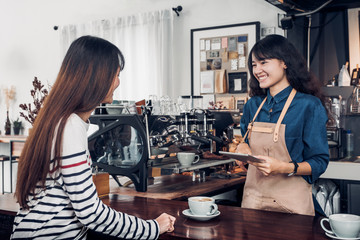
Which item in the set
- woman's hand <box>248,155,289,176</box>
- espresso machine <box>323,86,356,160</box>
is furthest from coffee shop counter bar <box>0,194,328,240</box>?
espresso machine <box>323,86,356,160</box>

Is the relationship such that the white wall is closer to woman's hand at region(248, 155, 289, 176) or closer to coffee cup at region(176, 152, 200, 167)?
coffee cup at region(176, 152, 200, 167)

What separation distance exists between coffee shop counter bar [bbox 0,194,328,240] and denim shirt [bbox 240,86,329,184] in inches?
13.6

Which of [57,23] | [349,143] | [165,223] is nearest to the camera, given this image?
[165,223]

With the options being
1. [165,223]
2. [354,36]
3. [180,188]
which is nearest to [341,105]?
[354,36]

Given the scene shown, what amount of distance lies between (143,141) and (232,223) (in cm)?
82

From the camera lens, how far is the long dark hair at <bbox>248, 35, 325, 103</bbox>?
2.02 metres

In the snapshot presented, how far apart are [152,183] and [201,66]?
9.21ft

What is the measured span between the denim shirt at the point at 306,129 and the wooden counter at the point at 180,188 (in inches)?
23.4

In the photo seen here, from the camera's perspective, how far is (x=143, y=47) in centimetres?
548

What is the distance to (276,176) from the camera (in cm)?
198

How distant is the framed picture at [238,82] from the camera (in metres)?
4.81

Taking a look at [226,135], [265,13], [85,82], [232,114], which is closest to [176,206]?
[85,82]

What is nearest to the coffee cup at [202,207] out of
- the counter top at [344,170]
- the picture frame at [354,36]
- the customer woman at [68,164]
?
the customer woman at [68,164]

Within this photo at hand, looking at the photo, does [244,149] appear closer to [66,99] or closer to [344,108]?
[66,99]
